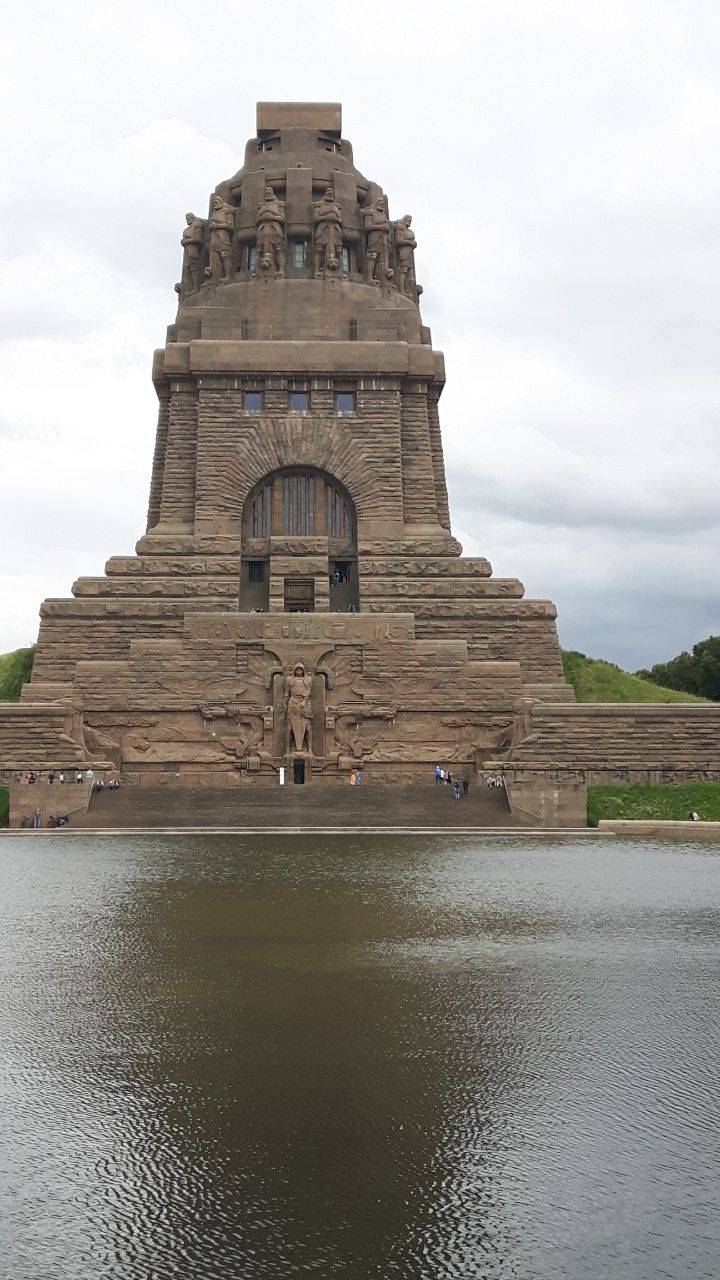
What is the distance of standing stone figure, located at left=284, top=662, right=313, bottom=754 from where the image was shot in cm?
3047

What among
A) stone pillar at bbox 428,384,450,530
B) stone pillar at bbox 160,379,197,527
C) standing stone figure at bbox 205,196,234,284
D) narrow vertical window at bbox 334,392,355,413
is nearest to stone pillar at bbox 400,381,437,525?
stone pillar at bbox 428,384,450,530

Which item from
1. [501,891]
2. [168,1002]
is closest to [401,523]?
[501,891]

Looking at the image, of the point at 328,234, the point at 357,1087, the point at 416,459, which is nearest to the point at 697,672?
the point at 416,459

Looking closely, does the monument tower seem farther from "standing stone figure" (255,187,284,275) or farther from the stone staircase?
the stone staircase

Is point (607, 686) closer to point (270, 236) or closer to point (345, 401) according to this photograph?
point (345, 401)

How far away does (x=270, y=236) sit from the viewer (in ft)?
137

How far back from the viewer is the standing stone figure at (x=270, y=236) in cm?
4175

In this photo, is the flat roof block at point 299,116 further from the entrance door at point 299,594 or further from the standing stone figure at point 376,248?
the entrance door at point 299,594

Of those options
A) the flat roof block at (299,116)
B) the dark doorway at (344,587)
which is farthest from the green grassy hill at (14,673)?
the flat roof block at (299,116)

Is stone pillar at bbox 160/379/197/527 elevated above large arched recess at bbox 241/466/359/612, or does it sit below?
above

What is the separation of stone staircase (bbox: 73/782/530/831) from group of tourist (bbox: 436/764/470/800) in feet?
0.71

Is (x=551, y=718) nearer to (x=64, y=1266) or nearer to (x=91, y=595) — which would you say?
(x=91, y=595)

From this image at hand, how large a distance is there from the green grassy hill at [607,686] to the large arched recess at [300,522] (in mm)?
9323

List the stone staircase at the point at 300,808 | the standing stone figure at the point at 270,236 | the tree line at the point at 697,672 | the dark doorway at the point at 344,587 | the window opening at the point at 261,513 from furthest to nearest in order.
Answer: the tree line at the point at 697,672 → the standing stone figure at the point at 270,236 → the window opening at the point at 261,513 → the dark doorway at the point at 344,587 → the stone staircase at the point at 300,808
